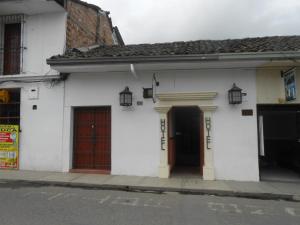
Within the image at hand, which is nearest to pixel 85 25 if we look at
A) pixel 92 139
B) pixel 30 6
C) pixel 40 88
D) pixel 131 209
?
pixel 30 6

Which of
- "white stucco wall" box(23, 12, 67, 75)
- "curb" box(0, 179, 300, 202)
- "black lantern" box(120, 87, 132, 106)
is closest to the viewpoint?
"curb" box(0, 179, 300, 202)

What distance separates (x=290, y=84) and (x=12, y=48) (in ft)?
30.5

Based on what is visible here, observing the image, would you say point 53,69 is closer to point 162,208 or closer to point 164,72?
point 164,72

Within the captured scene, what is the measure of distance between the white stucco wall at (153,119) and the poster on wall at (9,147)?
5.85 ft

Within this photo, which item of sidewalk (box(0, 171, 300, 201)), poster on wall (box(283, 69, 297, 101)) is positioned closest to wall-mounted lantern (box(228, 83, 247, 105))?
poster on wall (box(283, 69, 297, 101))

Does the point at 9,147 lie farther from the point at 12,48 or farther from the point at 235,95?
the point at 235,95

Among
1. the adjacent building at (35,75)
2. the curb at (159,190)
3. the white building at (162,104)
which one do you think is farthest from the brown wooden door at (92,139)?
the curb at (159,190)

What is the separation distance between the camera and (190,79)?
8438 mm

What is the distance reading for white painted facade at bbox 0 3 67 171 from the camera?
912 cm

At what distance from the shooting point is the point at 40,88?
934cm

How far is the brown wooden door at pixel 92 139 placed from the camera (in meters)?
8.98

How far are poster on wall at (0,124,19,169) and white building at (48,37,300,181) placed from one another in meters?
1.78

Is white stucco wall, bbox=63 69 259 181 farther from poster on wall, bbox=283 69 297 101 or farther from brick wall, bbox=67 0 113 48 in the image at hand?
brick wall, bbox=67 0 113 48

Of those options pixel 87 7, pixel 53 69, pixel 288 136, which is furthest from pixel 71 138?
pixel 288 136
